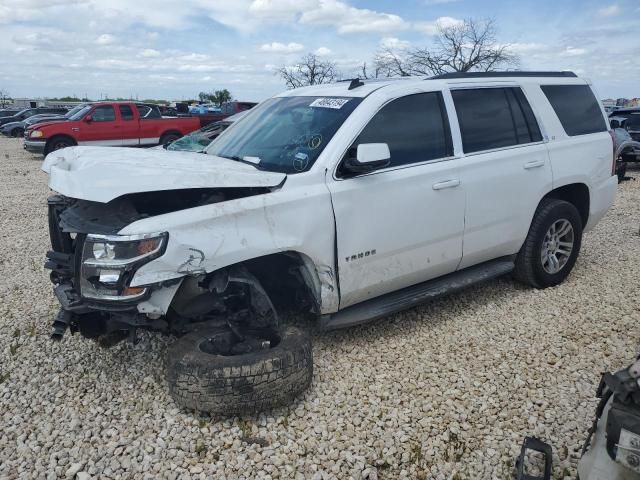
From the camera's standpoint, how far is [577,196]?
5.20 m

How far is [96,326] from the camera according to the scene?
314 centimetres

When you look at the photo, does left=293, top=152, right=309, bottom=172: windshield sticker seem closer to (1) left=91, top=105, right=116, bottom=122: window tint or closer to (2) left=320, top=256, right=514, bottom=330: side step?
(2) left=320, top=256, right=514, bottom=330: side step

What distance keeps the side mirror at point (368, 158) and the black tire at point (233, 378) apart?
1.24 m

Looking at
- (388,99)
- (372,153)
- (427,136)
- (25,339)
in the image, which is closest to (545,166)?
(427,136)

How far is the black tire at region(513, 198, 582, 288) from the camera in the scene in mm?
4762

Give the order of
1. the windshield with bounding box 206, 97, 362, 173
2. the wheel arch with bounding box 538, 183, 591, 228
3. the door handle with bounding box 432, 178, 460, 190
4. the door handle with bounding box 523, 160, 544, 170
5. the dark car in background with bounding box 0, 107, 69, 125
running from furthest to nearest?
the dark car in background with bounding box 0, 107, 69, 125 < the wheel arch with bounding box 538, 183, 591, 228 < the door handle with bounding box 523, 160, 544, 170 < the door handle with bounding box 432, 178, 460, 190 < the windshield with bounding box 206, 97, 362, 173

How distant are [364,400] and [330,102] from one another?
6.94 ft

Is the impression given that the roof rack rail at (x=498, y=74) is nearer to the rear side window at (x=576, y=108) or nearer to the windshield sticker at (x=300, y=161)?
the rear side window at (x=576, y=108)

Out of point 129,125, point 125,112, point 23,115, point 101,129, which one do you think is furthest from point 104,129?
point 23,115

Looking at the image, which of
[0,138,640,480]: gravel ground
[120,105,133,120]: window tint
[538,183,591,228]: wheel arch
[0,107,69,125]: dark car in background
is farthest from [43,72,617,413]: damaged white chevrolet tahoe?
[0,107,69,125]: dark car in background

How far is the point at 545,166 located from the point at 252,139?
2.59 m

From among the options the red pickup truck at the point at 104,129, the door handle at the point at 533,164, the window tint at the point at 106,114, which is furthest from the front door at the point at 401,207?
the window tint at the point at 106,114

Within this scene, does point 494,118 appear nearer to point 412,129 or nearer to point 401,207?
point 412,129

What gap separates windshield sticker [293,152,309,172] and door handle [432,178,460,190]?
3.30 ft
